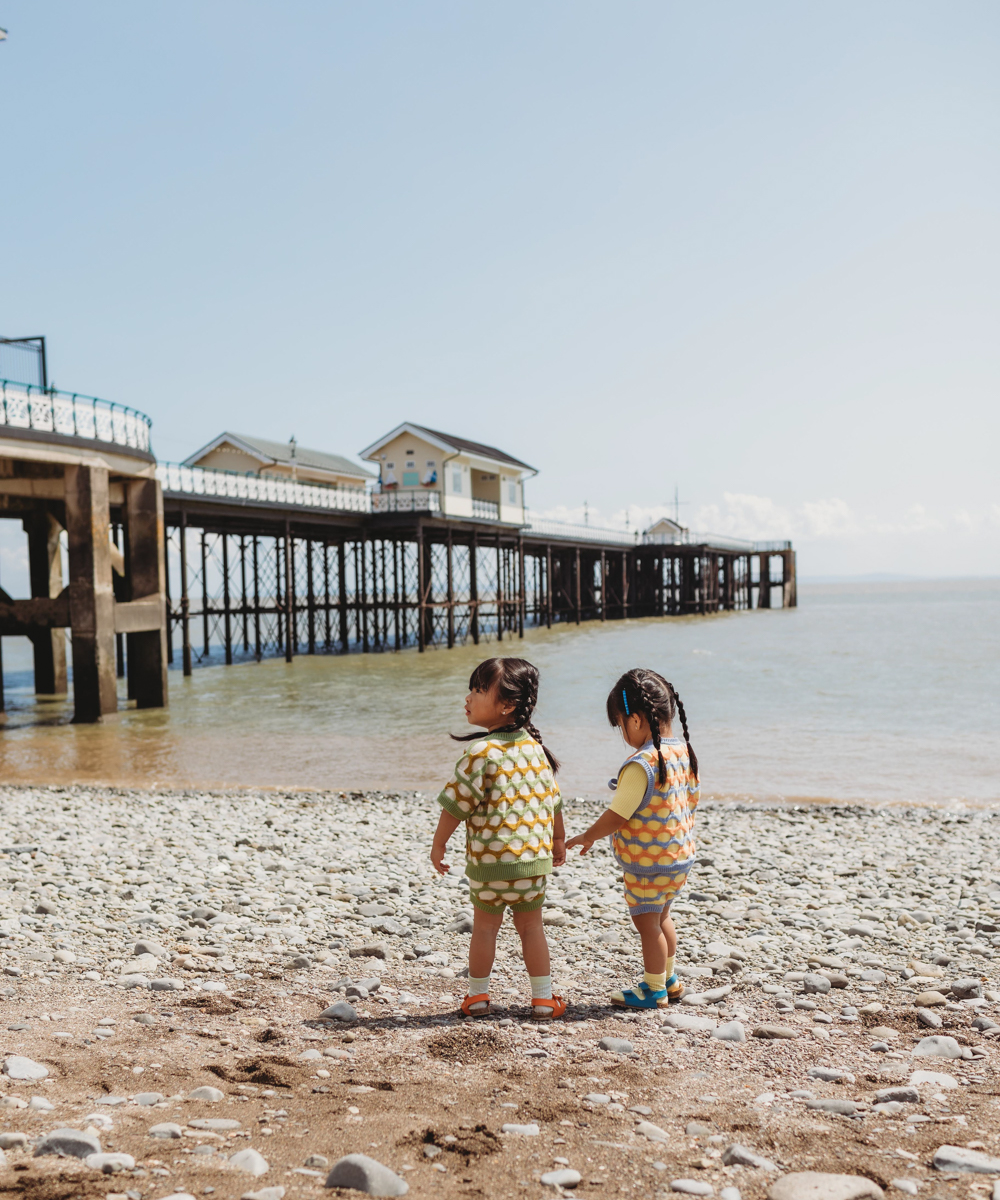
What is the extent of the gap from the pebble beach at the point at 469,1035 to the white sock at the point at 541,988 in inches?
4.4

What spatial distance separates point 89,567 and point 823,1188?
15032 mm

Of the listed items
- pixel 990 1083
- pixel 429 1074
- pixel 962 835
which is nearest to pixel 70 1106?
pixel 429 1074

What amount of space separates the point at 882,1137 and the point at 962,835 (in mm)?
5902

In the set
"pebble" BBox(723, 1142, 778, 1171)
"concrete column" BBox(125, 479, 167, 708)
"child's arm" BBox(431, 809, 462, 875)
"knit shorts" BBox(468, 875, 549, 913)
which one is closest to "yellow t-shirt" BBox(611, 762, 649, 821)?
"knit shorts" BBox(468, 875, 549, 913)

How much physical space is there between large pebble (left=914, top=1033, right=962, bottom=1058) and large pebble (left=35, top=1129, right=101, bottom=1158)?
8.81 ft

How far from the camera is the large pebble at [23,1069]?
313 cm

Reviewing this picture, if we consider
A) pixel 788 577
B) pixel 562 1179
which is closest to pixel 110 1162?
pixel 562 1179

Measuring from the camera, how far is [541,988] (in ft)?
12.5

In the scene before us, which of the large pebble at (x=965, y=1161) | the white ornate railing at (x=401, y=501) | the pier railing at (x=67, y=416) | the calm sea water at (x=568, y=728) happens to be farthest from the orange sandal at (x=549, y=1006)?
the white ornate railing at (x=401, y=501)

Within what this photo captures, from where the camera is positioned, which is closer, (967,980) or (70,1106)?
(70,1106)

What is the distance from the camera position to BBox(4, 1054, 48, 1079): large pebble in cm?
313

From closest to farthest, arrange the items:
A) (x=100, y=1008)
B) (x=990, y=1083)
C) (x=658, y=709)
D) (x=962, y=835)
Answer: (x=990, y=1083)
(x=658, y=709)
(x=100, y=1008)
(x=962, y=835)

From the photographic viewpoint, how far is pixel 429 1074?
3254 mm

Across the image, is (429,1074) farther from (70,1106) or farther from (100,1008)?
(100,1008)
